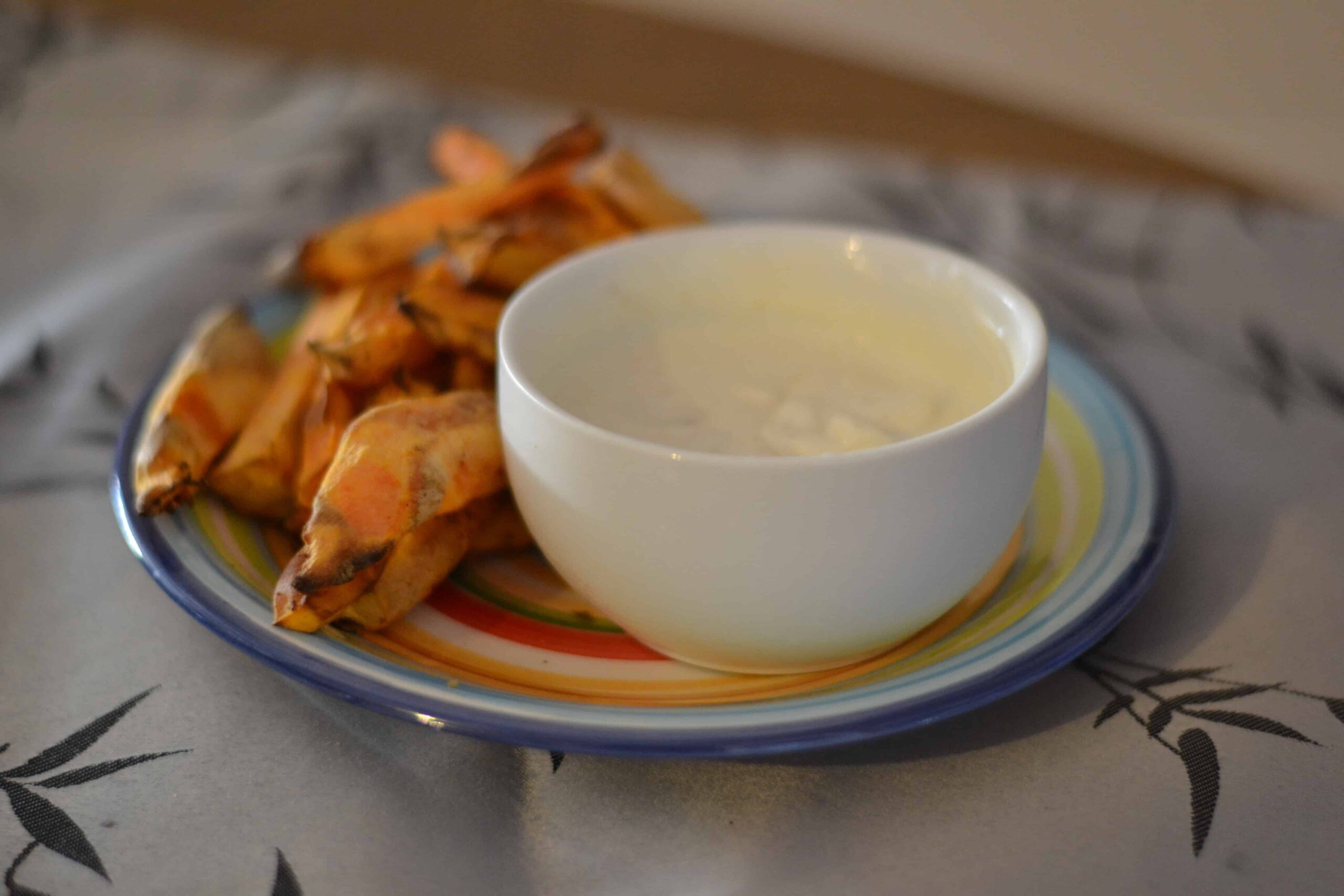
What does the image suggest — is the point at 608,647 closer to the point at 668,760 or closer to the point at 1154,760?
the point at 668,760

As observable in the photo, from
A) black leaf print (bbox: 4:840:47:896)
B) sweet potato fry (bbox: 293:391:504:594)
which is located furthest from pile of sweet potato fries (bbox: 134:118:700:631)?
black leaf print (bbox: 4:840:47:896)

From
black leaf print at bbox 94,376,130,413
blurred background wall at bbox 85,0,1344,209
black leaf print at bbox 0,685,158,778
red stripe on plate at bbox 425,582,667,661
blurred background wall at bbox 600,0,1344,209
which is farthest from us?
blurred background wall at bbox 600,0,1344,209

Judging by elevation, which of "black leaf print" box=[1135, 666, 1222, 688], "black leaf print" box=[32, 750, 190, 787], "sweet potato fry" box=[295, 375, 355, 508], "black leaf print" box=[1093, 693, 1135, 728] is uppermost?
"sweet potato fry" box=[295, 375, 355, 508]

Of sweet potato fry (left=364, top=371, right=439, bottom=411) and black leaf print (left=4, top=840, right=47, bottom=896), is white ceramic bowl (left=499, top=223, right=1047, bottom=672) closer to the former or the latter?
sweet potato fry (left=364, top=371, right=439, bottom=411)

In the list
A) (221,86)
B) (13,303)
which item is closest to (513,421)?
(13,303)

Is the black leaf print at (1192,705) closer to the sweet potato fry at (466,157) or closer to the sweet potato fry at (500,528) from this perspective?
the sweet potato fry at (500,528)

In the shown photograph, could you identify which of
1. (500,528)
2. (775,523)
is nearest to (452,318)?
(500,528)

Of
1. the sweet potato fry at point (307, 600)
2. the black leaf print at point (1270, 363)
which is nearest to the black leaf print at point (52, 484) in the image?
the sweet potato fry at point (307, 600)
